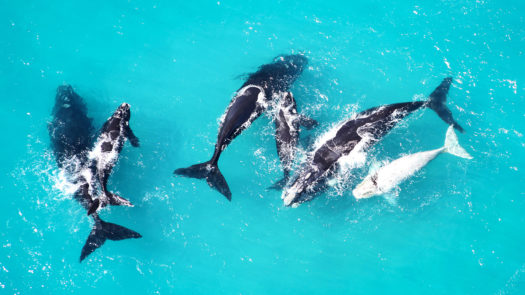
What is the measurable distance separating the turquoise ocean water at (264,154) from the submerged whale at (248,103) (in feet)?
1.57

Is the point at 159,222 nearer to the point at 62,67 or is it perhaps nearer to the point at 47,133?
the point at 47,133

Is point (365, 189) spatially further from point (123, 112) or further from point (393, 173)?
point (123, 112)

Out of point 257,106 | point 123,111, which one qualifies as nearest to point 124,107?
point 123,111

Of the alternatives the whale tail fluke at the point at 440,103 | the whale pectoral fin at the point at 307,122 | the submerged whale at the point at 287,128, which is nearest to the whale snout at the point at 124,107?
the submerged whale at the point at 287,128

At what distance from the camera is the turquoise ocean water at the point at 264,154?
10078mm

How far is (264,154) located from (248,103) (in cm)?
156

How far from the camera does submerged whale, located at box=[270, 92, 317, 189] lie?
31.9 feet

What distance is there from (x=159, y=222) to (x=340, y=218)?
5.15 metres

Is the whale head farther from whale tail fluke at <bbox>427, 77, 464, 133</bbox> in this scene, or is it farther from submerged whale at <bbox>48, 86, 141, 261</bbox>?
whale tail fluke at <bbox>427, 77, 464, 133</bbox>

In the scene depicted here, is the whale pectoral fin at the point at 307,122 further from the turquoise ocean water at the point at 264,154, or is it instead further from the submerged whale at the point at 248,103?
the submerged whale at the point at 248,103

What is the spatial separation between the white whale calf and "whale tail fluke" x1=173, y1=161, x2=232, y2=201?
344cm

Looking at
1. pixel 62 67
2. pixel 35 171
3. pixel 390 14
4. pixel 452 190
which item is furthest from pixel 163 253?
pixel 390 14

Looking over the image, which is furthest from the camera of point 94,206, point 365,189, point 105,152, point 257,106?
point 257,106

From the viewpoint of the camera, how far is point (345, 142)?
924 cm
